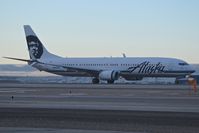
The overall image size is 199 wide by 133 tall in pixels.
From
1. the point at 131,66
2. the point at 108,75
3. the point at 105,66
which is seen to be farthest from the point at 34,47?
the point at 131,66

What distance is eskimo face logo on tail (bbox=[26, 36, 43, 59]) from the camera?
3248 inches

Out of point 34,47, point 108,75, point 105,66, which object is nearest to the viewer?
point 108,75

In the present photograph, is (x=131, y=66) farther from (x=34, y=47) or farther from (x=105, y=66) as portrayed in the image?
(x=34, y=47)

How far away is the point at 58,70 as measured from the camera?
78438 millimetres

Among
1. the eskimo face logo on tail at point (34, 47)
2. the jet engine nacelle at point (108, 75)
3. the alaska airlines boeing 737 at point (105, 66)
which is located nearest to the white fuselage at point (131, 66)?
the alaska airlines boeing 737 at point (105, 66)

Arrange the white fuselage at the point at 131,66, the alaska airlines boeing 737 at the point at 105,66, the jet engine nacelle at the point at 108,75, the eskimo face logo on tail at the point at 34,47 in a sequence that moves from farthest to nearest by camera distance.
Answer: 1. the eskimo face logo on tail at the point at 34,47
2. the jet engine nacelle at the point at 108,75
3. the alaska airlines boeing 737 at the point at 105,66
4. the white fuselage at the point at 131,66

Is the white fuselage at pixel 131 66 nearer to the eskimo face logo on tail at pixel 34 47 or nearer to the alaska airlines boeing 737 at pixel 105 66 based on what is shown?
the alaska airlines boeing 737 at pixel 105 66

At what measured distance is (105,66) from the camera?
74000mm

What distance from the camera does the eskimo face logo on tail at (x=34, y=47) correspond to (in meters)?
82.5

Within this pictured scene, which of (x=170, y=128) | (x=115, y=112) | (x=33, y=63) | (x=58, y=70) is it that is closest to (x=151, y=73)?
(x=58, y=70)

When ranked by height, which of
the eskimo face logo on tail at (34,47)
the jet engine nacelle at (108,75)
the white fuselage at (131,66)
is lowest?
the jet engine nacelle at (108,75)

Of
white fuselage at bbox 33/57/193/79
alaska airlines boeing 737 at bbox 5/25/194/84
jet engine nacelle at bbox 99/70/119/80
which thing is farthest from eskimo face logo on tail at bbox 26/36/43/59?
jet engine nacelle at bbox 99/70/119/80

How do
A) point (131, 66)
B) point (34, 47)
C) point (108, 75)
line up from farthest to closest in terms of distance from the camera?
1. point (34, 47)
2. point (131, 66)
3. point (108, 75)

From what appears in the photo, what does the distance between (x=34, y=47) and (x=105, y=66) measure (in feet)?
46.1
